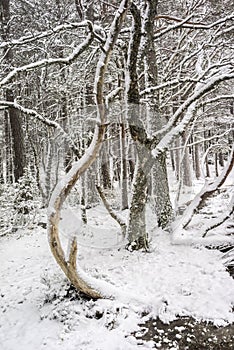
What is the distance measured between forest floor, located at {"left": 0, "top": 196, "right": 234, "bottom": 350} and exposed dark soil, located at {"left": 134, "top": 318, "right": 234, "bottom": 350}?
1 cm

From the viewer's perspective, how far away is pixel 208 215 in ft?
32.2

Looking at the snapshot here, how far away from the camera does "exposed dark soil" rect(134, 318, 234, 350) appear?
378 centimetres

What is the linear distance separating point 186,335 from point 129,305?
900mm

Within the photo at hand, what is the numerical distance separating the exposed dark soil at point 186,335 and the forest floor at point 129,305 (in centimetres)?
1

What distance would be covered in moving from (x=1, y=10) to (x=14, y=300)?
8.73 meters

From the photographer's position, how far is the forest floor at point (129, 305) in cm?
393

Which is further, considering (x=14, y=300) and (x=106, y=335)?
(x=14, y=300)

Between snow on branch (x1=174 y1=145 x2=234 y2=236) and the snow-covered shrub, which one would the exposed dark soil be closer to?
snow on branch (x1=174 y1=145 x2=234 y2=236)

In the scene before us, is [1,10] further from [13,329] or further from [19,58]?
[13,329]

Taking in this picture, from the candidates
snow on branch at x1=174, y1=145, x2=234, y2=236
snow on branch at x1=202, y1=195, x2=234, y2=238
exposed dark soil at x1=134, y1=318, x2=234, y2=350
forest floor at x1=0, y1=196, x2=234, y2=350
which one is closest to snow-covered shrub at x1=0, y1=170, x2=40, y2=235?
forest floor at x1=0, y1=196, x2=234, y2=350

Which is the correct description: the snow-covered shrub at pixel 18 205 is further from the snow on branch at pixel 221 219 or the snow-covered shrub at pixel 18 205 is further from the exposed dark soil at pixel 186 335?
the exposed dark soil at pixel 186 335

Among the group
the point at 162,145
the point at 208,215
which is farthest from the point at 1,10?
the point at 208,215

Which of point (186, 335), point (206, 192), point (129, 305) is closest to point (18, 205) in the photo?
point (206, 192)

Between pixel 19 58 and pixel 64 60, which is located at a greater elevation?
pixel 19 58
